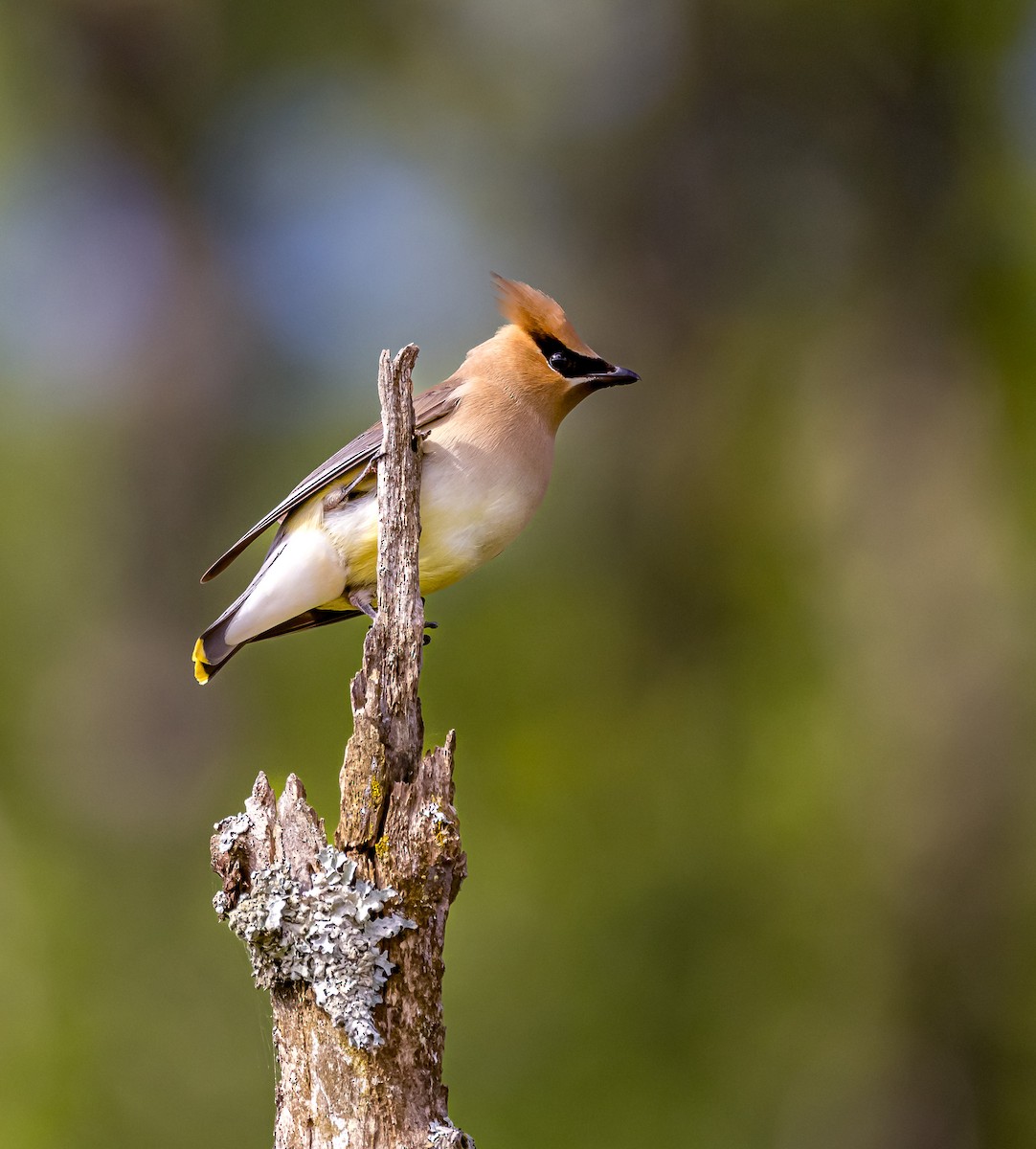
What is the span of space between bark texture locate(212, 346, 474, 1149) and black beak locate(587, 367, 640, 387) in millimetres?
1665

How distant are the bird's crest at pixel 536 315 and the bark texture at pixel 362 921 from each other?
5.86 feet

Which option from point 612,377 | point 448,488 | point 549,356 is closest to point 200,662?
point 448,488

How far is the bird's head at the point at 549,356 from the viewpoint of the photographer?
15.3ft

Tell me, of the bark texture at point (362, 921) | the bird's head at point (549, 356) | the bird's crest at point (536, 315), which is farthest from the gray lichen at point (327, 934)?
the bird's crest at point (536, 315)

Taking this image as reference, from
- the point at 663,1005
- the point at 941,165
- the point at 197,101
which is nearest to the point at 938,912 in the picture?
the point at 663,1005

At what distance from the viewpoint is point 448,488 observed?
165 inches

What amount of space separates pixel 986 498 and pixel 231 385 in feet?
18.8

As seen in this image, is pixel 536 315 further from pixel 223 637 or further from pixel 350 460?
pixel 223 637

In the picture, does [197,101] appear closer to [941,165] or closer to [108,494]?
[108,494]

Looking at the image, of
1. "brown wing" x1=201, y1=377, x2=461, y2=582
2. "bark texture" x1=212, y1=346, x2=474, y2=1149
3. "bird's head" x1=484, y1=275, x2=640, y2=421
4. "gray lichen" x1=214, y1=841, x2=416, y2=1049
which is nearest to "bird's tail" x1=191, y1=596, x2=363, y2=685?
"brown wing" x1=201, y1=377, x2=461, y2=582

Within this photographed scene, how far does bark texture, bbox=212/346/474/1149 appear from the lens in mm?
2947

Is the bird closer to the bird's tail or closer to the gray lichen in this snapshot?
the bird's tail

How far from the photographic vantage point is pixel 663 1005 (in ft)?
30.2

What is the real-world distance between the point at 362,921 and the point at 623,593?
24.3 ft
